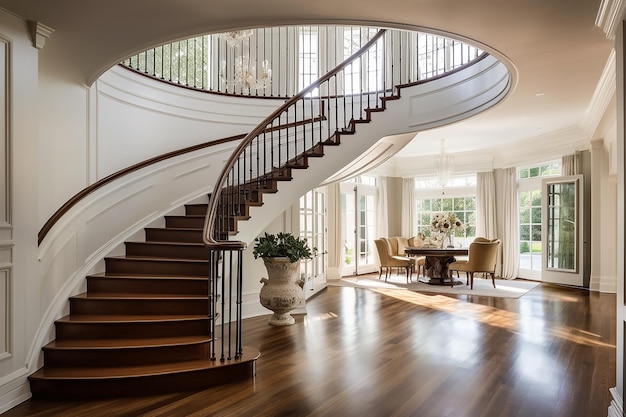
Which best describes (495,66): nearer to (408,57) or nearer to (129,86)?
(408,57)

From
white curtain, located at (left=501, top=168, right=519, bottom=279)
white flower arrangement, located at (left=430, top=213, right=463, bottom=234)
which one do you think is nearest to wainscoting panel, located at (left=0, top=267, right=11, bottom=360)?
white flower arrangement, located at (left=430, top=213, right=463, bottom=234)

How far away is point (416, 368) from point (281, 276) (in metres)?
2.23

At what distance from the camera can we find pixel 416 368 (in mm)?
4000

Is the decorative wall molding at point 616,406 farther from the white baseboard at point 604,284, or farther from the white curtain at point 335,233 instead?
the white curtain at point 335,233

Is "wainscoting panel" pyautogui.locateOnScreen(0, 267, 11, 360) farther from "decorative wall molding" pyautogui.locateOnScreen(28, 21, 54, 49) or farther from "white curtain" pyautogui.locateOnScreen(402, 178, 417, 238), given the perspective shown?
"white curtain" pyautogui.locateOnScreen(402, 178, 417, 238)

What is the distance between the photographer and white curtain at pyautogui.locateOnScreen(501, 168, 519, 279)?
10.2 metres

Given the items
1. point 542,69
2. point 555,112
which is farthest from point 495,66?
point 555,112

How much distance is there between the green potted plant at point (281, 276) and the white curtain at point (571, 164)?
5849 millimetres

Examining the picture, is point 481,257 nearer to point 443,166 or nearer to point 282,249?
point 443,166

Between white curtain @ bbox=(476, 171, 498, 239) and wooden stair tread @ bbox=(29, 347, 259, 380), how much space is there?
819 centimetres

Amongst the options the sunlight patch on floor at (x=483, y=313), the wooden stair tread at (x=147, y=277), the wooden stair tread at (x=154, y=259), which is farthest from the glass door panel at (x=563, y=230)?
the wooden stair tread at (x=147, y=277)

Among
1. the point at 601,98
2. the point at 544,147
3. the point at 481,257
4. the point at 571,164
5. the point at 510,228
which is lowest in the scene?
the point at 481,257

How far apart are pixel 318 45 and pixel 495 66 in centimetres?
454

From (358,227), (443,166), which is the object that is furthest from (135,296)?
(358,227)
